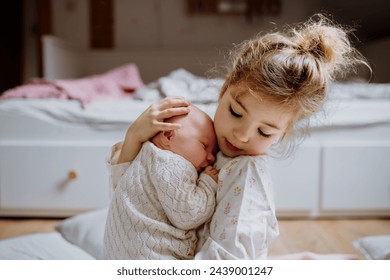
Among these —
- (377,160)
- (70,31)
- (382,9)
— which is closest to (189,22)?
(70,31)

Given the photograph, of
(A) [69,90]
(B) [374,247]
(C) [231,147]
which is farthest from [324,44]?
(A) [69,90]

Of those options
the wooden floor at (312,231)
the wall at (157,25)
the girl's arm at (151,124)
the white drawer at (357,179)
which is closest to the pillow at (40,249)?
the wooden floor at (312,231)

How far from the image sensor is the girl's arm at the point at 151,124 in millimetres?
542

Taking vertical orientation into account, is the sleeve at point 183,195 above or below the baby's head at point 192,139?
below

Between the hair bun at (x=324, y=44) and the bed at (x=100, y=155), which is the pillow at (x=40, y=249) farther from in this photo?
the hair bun at (x=324, y=44)

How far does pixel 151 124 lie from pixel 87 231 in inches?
21.2

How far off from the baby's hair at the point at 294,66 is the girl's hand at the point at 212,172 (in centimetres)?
11

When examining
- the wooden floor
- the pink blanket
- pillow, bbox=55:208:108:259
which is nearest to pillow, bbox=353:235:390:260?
the wooden floor

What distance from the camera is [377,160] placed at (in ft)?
3.55

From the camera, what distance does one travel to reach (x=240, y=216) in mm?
494

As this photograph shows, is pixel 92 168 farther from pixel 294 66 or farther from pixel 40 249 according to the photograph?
pixel 294 66

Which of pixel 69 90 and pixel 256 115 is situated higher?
pixel 256 115

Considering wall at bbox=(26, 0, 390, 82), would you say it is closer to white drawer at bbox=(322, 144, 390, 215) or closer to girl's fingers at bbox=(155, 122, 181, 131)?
white drawer at bbox=(322, 144, 390, 215)

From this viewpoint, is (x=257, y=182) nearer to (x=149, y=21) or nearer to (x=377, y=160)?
(x=377, y=160)
